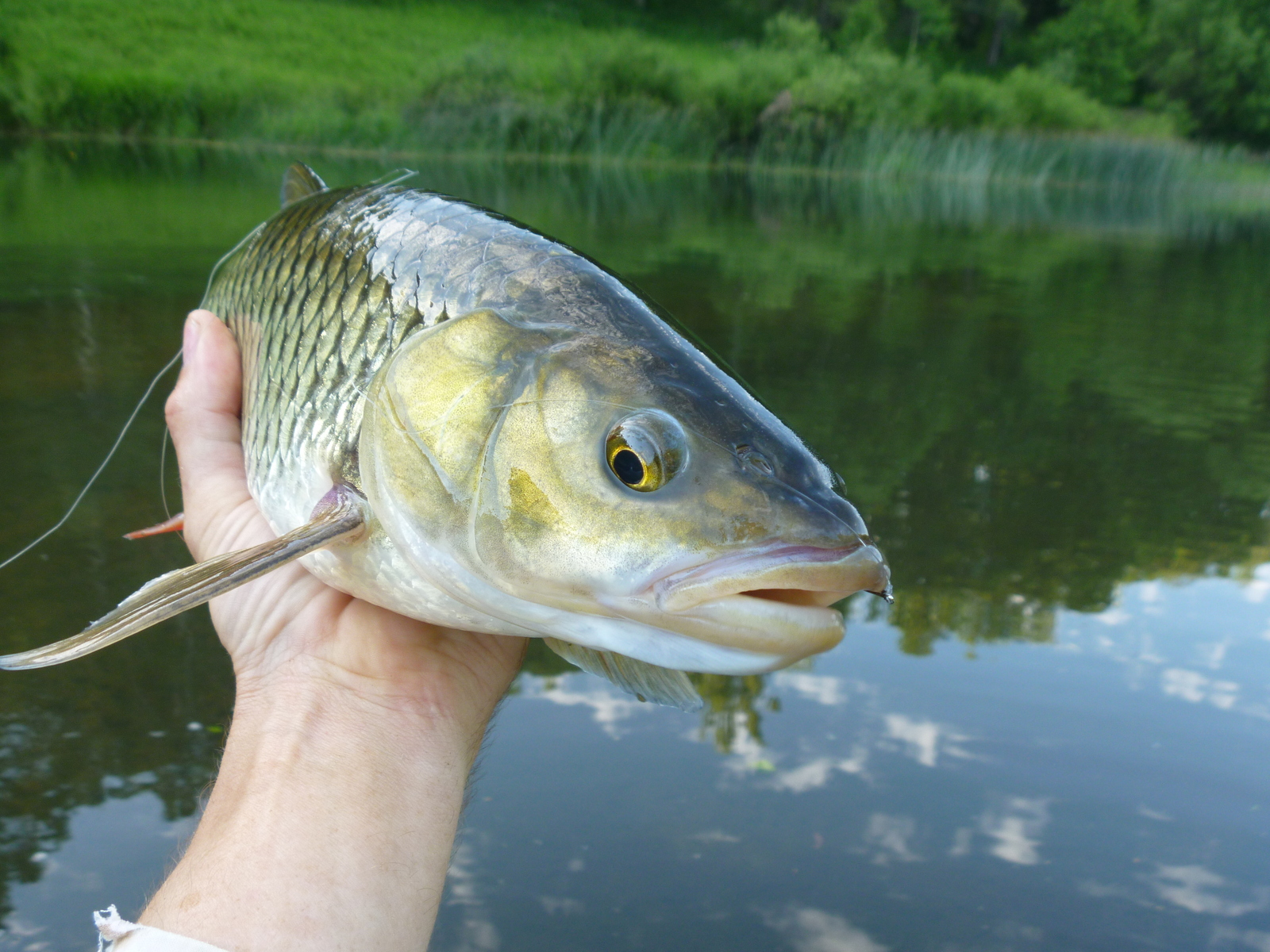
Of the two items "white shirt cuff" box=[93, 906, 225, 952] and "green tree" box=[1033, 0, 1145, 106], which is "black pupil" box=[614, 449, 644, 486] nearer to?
"white shirt cuff" box=[93, 906, 225, 952]

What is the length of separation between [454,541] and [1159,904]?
223cm

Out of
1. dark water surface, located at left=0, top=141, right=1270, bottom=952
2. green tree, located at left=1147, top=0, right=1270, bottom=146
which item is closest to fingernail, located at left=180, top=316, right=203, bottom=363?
dark water surface, located at left=0, top=141, right=1270, bottom=952

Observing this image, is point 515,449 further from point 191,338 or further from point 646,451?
point 191,338

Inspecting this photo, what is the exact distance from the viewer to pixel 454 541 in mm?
1507

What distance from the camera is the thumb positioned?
89.7 inches

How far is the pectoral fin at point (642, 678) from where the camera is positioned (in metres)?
1.56

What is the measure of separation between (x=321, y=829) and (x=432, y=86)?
27305 millimetres

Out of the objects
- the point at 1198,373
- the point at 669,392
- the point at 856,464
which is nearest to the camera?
the point at 669,392

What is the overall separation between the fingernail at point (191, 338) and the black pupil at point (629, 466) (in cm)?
153

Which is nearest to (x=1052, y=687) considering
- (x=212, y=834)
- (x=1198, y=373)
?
(x=212, y=834)

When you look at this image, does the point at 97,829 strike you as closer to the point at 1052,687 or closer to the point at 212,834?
the point at 212,834

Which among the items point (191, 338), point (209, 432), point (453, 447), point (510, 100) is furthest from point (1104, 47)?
point (453, 447)

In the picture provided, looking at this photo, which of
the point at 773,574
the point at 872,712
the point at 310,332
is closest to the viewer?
the point at 773,574

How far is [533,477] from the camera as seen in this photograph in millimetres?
1408
